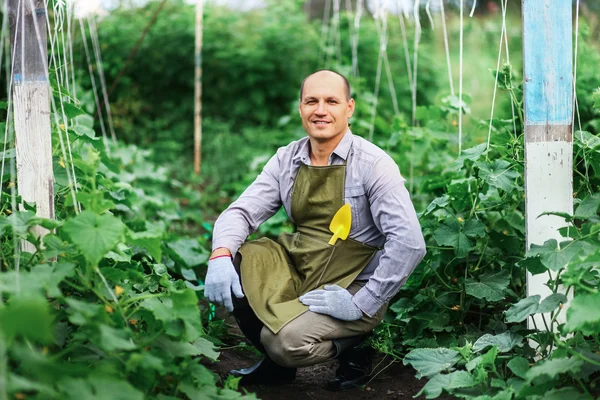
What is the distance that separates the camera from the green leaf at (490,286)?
315 centimetres

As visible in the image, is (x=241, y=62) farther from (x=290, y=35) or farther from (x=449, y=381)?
(x=449, y=381)

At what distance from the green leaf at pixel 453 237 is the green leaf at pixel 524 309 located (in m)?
0.55

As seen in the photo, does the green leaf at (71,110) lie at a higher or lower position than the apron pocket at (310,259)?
higher

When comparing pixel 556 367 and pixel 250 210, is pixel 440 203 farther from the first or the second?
pixel 556 367

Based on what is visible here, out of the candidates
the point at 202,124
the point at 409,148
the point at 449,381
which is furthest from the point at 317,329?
the point at 202,124

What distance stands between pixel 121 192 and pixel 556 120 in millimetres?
2458

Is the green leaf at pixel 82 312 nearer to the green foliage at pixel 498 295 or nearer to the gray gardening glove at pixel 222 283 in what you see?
the gray gardening glove at pixel 222 283

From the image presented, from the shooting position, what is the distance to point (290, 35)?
27.1 feet

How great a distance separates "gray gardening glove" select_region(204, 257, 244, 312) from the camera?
9.54 ft

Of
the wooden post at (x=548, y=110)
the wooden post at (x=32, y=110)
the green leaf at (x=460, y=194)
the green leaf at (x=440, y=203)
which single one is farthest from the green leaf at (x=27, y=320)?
the green leaf at (x=460, y=194)

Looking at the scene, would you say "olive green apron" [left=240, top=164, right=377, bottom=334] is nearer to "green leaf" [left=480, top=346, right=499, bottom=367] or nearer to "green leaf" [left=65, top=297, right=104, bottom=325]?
"green leaf" [left=480, top=346, right=499, bottom=367]

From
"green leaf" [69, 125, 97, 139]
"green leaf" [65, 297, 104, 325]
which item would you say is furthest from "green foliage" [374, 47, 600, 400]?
"green leaf" [69, 125, 97, 139]

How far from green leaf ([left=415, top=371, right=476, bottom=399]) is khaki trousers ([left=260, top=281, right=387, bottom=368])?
1.40 ft

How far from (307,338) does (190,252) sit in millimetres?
1746
